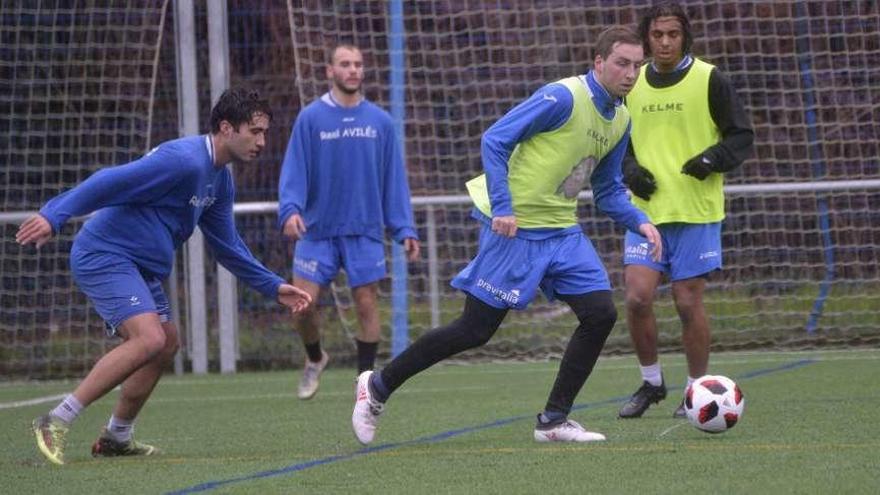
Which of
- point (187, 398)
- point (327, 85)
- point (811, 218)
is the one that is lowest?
point (187, 398)

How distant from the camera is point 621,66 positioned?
7020 mm

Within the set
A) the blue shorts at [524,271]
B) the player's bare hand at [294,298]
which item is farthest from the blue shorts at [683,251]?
the player's bare hand at [294,298]

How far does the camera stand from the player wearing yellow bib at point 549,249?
22.9 ft

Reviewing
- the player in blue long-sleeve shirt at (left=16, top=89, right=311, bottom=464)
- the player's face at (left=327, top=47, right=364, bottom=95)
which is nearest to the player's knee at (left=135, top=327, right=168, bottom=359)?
the player in blue long-sleeve shirt at (left=16, top=89, right=311, bottom=464)

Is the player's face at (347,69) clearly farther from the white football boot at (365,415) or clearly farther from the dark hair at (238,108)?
the white football boot at (365,415)

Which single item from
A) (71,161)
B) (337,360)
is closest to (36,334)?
(71,161)

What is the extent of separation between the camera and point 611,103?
7.18 m

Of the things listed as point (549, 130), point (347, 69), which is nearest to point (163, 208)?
point (549, 130)

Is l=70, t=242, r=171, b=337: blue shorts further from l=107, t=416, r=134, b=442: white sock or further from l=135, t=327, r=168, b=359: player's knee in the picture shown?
l=107, t=416, r=134, b=442: white sock

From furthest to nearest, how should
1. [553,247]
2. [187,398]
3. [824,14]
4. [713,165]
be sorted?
[824,14]
[187,398]
[713,165]
[553,247]

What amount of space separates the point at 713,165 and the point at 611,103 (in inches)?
42.8

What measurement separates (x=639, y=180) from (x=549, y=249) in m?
1.29

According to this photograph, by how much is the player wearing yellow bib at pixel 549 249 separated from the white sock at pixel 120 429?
0.90 meters

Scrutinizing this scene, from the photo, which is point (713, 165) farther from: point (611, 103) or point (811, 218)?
point (811, 218)
